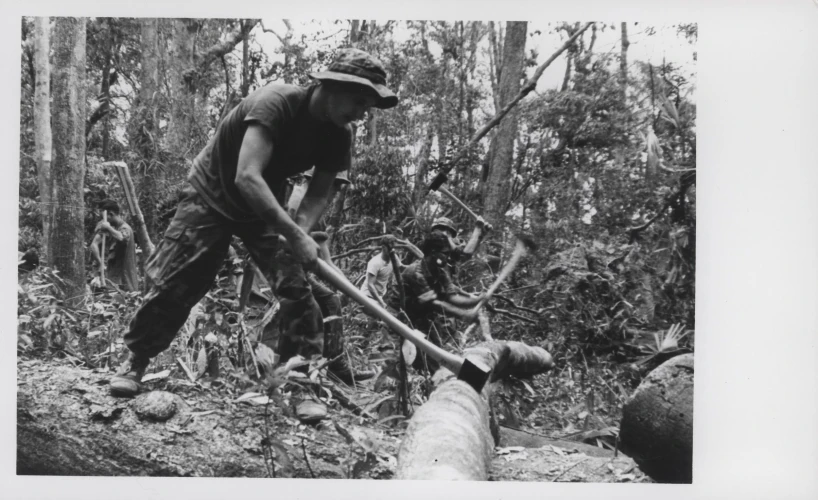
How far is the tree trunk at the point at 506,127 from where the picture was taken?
4.05 m

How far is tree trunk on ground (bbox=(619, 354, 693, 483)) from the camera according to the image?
393cm

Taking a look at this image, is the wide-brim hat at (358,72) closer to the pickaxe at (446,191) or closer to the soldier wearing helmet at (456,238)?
the pickaxe at (446,191)

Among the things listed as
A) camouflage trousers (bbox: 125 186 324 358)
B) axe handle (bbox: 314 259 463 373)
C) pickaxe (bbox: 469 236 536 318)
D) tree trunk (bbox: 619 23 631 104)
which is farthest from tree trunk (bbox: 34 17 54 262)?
tree trunk (bbox: 619 23 631 104)

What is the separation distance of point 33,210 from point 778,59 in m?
4.71

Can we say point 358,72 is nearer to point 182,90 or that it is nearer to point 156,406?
point 182,90

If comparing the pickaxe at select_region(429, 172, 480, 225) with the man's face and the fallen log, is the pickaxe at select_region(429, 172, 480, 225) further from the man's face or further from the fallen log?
the fallen log

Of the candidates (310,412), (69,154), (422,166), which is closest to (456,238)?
(422,166)

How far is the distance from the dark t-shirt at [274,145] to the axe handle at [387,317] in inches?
22.0

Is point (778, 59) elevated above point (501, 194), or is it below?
above

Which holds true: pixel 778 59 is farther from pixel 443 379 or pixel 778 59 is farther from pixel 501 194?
pixel 443 379

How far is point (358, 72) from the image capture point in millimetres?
3674

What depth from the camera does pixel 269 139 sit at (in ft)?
11.8

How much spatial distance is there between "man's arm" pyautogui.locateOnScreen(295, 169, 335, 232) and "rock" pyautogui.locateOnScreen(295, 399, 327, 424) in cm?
101

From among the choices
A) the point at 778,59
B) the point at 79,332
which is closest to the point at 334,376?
the point at 79,332
